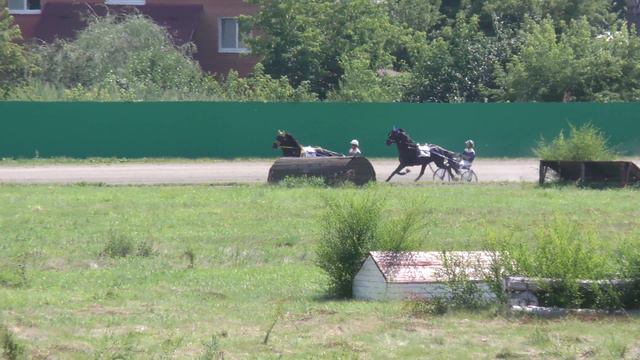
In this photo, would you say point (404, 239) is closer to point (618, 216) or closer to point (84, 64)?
point (618, 216)

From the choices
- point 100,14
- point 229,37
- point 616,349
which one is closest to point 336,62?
point 229,37

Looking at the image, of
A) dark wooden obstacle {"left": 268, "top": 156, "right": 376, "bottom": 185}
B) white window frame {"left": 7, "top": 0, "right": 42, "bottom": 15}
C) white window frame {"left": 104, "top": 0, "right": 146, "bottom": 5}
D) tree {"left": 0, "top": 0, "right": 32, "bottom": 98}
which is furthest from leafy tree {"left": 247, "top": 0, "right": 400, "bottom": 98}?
dark wooden obstacle {"left": 268, "top": 156, "right": 376, "bottom": 185}

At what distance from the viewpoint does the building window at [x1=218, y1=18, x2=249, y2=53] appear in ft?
177

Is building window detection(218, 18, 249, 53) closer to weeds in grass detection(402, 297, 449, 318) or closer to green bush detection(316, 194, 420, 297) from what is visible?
green bush detection(316, 194, 420, 297)

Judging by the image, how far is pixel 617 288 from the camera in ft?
35.6

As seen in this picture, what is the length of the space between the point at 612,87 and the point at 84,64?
2163 cm

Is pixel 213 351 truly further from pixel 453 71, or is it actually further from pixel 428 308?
pixel 453 71

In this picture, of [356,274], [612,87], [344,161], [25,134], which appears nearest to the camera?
[356,274]

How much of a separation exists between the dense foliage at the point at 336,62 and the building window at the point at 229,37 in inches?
87.3

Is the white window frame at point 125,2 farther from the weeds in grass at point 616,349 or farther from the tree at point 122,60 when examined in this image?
the weeds in grass at point 616,349

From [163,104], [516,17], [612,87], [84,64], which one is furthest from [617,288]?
[516,17]

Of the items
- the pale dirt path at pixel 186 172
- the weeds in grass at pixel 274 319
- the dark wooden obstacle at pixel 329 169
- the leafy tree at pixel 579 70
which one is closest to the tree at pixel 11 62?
the pale dirt path at pixel 186 172

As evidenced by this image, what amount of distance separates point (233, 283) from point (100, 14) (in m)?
41.4

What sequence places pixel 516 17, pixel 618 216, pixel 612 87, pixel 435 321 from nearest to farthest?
pixel 435 321, pixel 618 216, pixel 612 87, pixel 516 17
